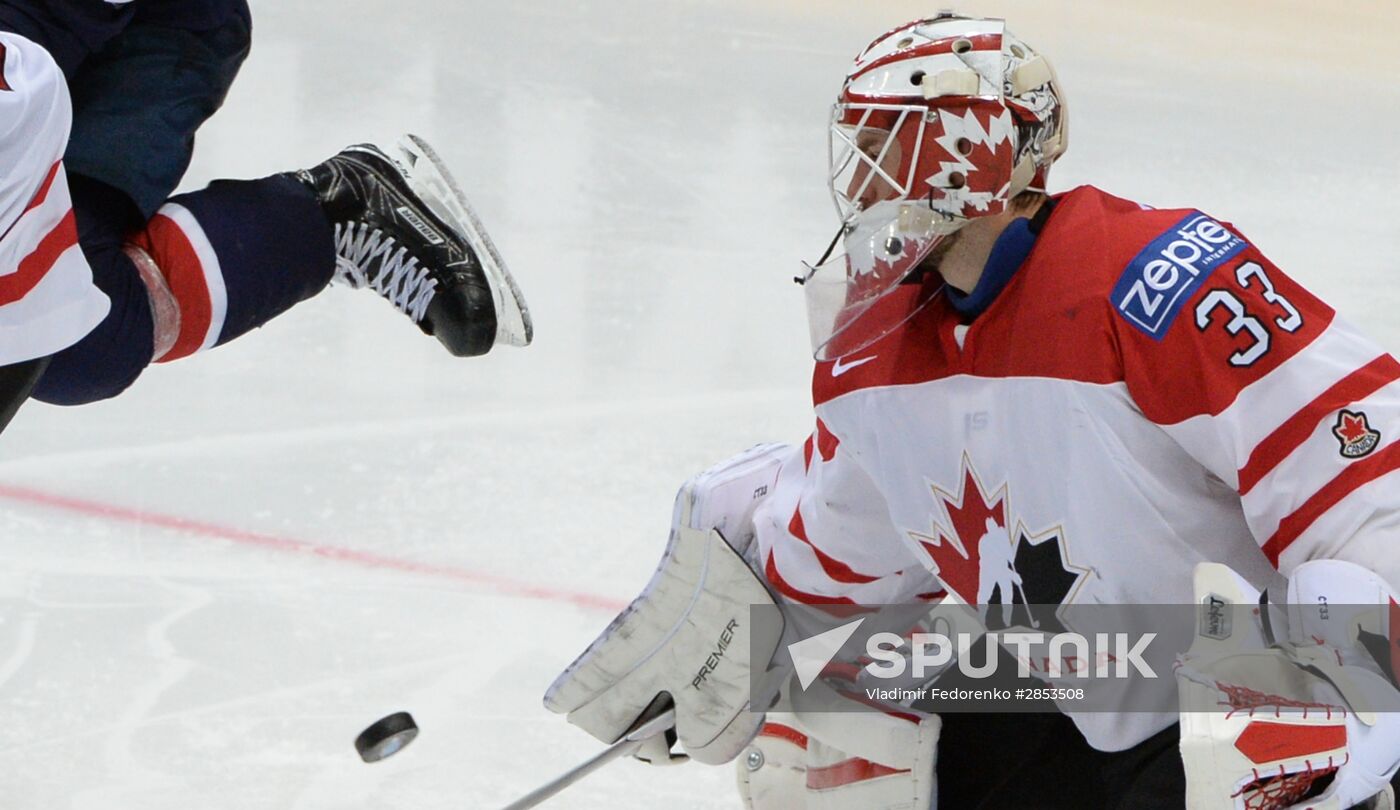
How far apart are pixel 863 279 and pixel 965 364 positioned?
0.44 ft

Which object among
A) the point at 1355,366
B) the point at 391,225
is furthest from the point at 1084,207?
the point at 391,225

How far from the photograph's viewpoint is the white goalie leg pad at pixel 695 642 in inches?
86.0

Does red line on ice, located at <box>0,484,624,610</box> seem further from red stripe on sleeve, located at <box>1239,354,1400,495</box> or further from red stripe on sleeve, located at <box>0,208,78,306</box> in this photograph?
red stripe on sleeve, located at <box>1239,354,1400,495</box>

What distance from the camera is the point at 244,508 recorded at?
3.03 meters

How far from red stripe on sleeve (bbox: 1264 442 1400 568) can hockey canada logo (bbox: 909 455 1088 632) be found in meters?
0.25

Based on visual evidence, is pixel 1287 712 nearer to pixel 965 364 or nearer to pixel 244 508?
pixel 965 364

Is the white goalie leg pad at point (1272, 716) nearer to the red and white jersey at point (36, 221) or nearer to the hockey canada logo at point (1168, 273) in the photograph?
the hockey canada logo at point (1168, 273)

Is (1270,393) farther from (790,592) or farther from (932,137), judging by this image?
(790,592)

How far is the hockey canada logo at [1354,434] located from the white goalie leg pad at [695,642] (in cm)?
79

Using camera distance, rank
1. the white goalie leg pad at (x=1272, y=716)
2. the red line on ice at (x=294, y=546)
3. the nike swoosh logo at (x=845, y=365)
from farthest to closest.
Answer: the red line on ice at (x=294, y=546)
the nike swoosh logo at (x=845, y=365)
the white goalie leg pad at (x=1272, y=716)

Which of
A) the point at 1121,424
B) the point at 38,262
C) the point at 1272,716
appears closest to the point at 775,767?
the point at 1121,424

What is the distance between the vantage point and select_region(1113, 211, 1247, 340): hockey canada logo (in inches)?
64.1

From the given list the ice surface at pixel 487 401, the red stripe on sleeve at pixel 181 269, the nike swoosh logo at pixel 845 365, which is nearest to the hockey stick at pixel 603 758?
the ice surface at pixel 487 401

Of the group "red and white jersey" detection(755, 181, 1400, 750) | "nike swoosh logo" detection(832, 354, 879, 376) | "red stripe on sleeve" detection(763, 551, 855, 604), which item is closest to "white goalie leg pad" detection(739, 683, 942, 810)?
"red stripe on sleeve" detection(763, 551, 855, 604)
